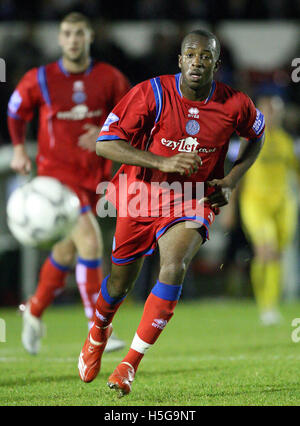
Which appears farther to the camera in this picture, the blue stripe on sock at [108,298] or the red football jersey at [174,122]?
the blue stripe on sock at [108,298]

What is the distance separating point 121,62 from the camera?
473 inches

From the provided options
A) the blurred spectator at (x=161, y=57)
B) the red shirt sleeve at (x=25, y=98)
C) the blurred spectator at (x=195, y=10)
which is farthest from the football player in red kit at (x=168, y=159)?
the blurred spectator at (x=195, y=10)

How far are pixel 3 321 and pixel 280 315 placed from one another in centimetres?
351

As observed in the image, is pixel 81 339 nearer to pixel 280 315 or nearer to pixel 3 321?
pixel 3 321

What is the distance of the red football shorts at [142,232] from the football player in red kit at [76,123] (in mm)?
1618

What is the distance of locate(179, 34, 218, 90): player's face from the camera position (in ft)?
15.4

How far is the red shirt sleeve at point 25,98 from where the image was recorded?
21.7ft

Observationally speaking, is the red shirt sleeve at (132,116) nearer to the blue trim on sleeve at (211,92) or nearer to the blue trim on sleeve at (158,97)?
the blue trim on sleeve at (158,97)

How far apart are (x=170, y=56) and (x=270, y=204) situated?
3.67 meters

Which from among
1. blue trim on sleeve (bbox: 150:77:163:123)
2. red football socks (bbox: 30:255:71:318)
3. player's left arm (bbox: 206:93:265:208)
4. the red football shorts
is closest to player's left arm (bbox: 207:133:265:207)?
player's left arm (bbox: 206:93:265:208)

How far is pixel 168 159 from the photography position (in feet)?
14.5

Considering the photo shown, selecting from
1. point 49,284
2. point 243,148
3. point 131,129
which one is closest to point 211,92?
point 243,148

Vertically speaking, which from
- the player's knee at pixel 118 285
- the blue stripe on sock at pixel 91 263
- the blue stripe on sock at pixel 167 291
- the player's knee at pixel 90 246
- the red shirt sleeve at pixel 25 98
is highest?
the red shirt sleeve at pixel 25 98

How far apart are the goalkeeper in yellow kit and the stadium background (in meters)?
0.49
